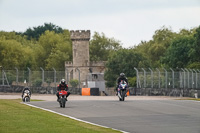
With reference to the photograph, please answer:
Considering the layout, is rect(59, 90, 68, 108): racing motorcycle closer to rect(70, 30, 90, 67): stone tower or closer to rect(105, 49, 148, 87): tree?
rect(105, 49, 148, 87): tree

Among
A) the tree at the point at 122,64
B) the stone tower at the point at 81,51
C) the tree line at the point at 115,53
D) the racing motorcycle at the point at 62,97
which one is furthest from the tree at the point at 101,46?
the racing motorcycle at the point at 62,97

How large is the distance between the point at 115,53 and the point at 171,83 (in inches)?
2352

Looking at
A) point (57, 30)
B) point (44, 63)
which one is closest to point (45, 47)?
point (44, 63)

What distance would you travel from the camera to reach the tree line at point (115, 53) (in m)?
101

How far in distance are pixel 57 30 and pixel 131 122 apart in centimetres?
16901

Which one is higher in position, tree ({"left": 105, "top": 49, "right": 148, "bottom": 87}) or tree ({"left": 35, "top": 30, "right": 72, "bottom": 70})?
tree ({"left": 35, "top": 30, "right": 72, "bottom": 70})

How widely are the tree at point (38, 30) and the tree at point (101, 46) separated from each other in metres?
33.7

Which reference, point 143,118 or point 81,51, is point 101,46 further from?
point 143,118

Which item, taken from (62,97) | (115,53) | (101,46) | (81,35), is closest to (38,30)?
(101,46)

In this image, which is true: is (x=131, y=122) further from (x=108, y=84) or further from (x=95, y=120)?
(x=108, y=84)

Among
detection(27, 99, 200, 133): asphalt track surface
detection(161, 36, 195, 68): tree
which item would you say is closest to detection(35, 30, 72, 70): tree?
detection(161, 36, 195, 68): tree

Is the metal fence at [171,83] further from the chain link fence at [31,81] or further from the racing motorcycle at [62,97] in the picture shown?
the racing motorcycle at [62,97]

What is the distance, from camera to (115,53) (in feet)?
362

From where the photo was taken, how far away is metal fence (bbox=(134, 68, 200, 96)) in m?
49.6
